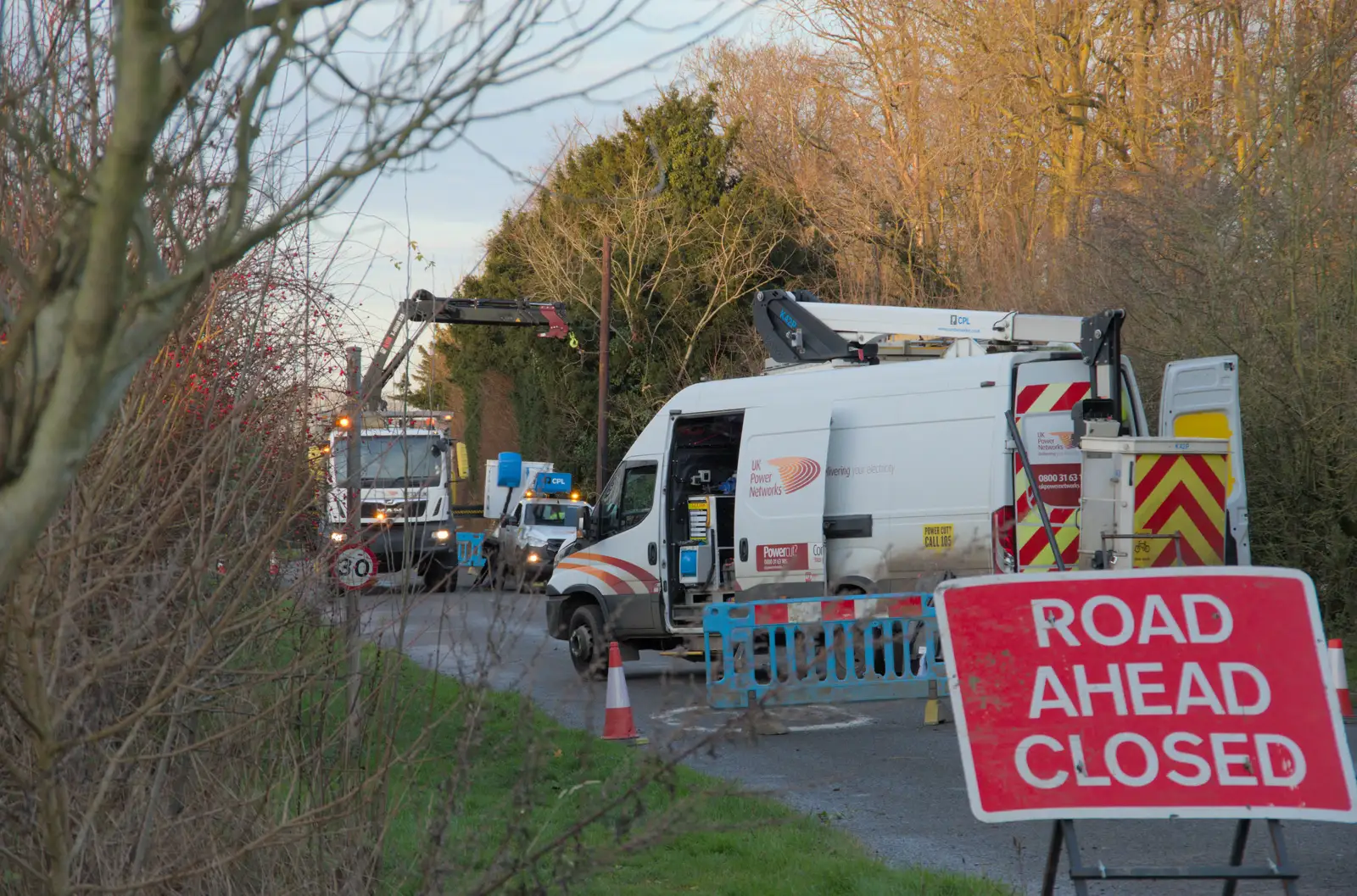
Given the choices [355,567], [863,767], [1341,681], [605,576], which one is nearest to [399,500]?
[355,567]

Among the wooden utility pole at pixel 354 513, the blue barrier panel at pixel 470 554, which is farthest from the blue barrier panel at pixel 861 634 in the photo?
the blue barrier panel at pixel 470 554

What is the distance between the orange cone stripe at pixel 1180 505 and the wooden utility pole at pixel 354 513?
6.86 meters

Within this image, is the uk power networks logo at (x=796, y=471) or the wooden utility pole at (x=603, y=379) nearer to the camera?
the uk power networks logo at (x=796, y=471)

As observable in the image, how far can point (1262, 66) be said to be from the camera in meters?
16.8

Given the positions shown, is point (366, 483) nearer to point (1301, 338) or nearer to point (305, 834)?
point (305, 834)

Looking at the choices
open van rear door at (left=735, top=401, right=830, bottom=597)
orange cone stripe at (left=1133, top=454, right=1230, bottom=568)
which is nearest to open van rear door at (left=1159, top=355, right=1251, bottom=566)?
orange cone stripe at (left=1133, top=454, right=1230, bottom=568)

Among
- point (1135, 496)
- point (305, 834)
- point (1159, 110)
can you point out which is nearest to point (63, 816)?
point (305, 834)

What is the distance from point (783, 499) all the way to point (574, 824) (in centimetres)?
942

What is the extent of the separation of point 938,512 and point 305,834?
8.75 metres

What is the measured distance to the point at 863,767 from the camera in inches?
376

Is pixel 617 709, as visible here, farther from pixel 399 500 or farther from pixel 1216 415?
pixel 399 500

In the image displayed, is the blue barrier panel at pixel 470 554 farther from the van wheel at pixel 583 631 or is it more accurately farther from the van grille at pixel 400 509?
the van wheel at pixel 583 631

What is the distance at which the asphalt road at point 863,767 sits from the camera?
3812 millimetres

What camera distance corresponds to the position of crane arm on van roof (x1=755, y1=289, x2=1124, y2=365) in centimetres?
1262
